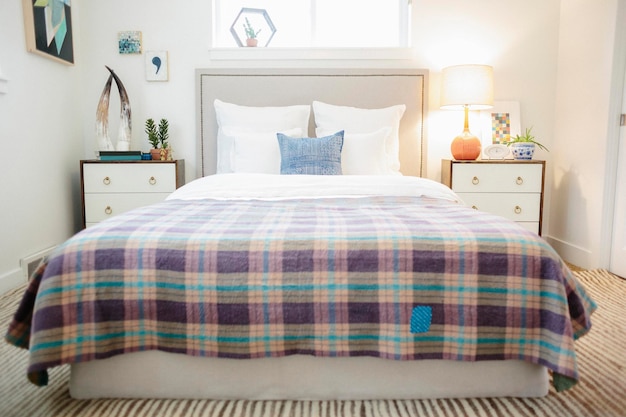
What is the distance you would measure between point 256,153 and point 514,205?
1.72m

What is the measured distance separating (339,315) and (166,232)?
1.84 feet

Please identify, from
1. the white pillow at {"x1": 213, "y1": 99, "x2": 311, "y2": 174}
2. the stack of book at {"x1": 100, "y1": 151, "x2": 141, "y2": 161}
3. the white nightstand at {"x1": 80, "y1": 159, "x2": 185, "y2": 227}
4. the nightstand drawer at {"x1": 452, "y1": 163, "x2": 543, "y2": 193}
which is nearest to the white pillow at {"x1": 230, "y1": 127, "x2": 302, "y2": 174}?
the white pillow at {"x1": 213, "y1": 99, "x2": 311, "y2": 174}

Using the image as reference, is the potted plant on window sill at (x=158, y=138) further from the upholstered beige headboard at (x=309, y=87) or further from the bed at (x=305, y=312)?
the bed at (x=305, y=312)

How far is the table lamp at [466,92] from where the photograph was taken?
3020 millimetres

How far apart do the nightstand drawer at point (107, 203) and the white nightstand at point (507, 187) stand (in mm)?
2101

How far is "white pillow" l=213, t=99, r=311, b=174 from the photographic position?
3.03 m

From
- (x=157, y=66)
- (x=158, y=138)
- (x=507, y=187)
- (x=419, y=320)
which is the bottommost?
(x=419, y=320)

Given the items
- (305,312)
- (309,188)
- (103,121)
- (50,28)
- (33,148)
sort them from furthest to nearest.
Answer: (103,121)
(50,28)
(33,148)
(309,188)
(305,312)

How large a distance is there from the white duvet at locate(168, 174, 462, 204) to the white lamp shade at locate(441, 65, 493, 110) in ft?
3.55

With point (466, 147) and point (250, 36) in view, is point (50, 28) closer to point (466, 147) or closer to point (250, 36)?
point (250, 36)

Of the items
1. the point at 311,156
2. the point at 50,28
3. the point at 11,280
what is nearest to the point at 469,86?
the point at 311,156

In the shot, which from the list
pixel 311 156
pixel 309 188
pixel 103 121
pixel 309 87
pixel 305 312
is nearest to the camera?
pixel 305 312

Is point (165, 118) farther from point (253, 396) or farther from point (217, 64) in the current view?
point (253, 396)

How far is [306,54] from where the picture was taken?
3.35 meters
